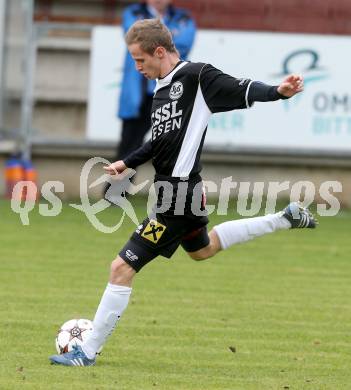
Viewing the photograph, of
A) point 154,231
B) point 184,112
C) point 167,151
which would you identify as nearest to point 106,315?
point 154,231

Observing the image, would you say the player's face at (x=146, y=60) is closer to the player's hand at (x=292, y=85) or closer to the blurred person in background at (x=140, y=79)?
the player's hand at (x=292, y=85)

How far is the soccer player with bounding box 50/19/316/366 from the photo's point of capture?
6.56 metres

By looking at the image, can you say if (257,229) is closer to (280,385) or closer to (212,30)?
(280,385)

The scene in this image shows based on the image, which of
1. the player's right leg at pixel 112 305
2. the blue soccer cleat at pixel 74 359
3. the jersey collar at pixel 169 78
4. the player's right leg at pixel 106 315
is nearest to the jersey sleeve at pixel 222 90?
the jersey collar at pixel 169 78

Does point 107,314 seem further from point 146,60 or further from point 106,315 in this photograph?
point 146,60

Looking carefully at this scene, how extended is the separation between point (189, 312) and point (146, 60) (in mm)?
2266

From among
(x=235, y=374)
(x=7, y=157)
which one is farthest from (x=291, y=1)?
(x=235, y=374)

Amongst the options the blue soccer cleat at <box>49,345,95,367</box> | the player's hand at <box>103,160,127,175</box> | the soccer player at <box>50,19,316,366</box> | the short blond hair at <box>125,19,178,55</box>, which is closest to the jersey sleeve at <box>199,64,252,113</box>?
the soccer player at <box>50,19,316,366</box>

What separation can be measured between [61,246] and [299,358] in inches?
188

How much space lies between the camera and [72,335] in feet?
22.1

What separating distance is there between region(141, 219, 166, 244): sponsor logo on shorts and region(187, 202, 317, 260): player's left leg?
67 centimetres

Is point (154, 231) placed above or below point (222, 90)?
below

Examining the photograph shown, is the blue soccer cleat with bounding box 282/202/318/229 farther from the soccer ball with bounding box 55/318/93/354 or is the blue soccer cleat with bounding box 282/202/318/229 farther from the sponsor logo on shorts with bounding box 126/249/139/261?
the soccer ball with bounding box 55/318/93/354

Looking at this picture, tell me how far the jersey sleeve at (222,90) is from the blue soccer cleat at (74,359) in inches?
60.0
